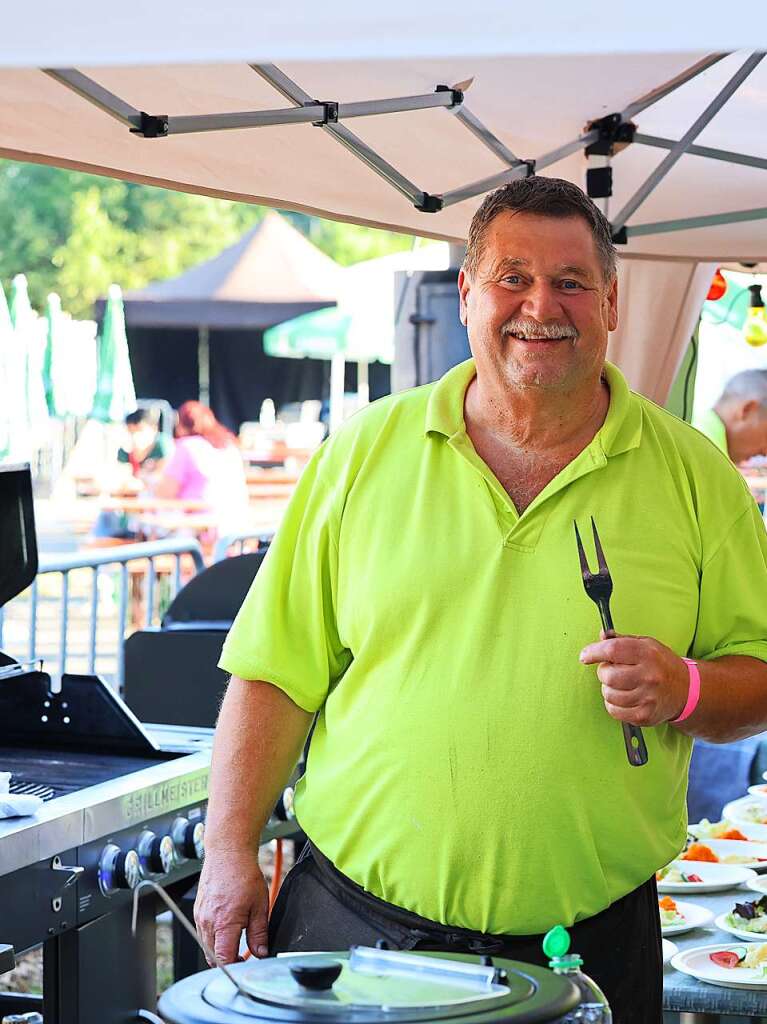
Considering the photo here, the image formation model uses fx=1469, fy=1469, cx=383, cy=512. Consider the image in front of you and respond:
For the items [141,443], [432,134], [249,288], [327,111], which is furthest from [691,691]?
[249,288]

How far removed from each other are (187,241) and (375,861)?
1129 inches

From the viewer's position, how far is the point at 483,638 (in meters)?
2.00

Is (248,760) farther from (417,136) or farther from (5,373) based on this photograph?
(5,373)

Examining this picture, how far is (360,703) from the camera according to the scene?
82.3 inches

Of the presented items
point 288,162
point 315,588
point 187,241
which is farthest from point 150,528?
point 187,241

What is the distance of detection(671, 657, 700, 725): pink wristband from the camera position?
200cm

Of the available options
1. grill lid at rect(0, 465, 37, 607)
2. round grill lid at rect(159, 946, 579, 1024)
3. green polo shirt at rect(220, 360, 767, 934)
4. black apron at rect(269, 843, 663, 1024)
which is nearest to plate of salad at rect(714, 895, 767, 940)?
black apron at rect(269, 843, 663, 1024)

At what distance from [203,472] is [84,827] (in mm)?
7617

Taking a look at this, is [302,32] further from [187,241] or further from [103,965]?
[187,241]

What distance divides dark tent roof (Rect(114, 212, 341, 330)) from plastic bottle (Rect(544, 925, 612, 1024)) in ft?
38.4

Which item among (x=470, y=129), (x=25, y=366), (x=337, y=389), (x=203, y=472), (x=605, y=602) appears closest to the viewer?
(x=605, y=602)

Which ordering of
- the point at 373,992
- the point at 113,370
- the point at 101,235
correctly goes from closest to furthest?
the point at 373,992 → the point at 113,370 → the point at 101,235

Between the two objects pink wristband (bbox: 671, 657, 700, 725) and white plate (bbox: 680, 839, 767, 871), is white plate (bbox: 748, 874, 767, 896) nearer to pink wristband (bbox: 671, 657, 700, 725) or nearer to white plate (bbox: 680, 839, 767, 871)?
white plate (bbox: 680, 839, 767, 871)

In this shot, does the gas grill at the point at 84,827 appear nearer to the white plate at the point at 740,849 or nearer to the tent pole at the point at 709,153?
the white plate at the point at 740,849
